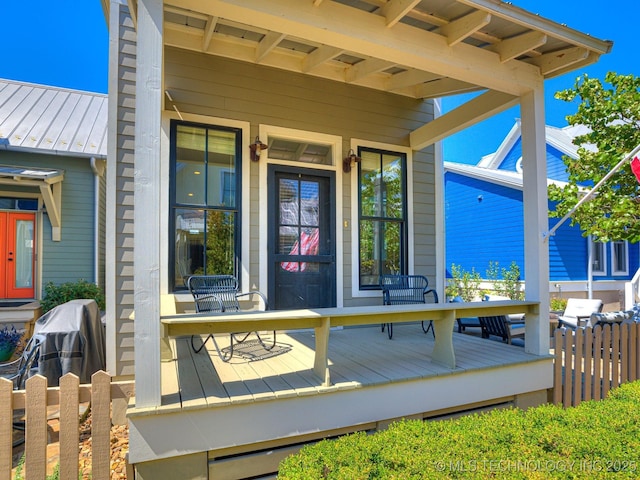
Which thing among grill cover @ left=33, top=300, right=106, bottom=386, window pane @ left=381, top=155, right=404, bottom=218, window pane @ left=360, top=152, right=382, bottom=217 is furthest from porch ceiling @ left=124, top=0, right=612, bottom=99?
grill cover @ left=33, top=300, right=106, bottom=386

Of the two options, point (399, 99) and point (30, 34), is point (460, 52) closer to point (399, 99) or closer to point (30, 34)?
point (399, 99)

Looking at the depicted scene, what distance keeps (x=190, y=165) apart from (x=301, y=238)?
1.49m

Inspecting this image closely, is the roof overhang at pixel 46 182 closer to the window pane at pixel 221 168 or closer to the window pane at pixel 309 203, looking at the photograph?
the window pane at pixel 221 168

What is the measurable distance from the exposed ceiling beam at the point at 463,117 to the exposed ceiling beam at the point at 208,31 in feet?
8.87

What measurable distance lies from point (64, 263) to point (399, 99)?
6872mm

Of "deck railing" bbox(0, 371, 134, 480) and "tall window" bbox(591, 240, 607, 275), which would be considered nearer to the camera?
"deck railing" bbox(0, 371, 134, 480)

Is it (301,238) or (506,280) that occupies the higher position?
(301,238)

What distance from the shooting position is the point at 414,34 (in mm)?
2803

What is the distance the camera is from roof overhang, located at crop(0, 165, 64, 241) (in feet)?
20.8

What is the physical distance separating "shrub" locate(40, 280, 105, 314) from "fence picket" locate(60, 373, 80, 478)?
222 inches

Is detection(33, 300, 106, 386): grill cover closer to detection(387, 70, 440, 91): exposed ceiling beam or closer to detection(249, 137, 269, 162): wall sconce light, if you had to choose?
detection(249, 137, 269, 162): wall sconce light

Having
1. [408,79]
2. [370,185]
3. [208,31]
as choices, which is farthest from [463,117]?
[208,31]

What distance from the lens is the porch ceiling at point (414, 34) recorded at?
2.46 m

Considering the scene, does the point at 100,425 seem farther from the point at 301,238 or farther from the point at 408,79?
the point at 408,79
